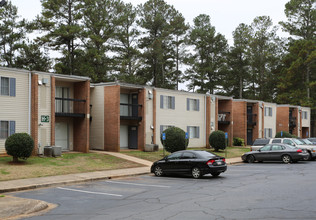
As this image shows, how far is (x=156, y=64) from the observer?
57656mm

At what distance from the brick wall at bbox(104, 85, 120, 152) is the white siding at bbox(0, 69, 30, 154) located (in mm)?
7453

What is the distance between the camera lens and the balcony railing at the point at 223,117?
146 ft

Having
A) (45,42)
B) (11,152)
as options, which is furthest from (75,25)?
(11,152)

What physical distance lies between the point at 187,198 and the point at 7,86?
1741cm

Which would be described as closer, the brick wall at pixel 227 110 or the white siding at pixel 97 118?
the white siding at pixel 97 118

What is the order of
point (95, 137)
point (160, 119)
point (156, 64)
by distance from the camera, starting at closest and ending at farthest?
point (95, 137), point (160, 119), point (156, 64)

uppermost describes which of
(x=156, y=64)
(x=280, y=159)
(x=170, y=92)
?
(x=156, y=64)

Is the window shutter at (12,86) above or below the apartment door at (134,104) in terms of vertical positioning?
above

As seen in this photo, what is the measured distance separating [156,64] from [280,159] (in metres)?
33.2

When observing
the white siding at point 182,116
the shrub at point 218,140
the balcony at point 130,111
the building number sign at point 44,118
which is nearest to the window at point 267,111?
the white siding at point 182,116

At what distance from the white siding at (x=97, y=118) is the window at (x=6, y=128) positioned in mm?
8723

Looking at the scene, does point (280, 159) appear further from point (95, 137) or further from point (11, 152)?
point (11, 152)

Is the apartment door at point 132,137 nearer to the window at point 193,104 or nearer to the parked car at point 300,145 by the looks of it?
the window at point 193,104

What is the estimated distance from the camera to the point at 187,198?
42.7ft
